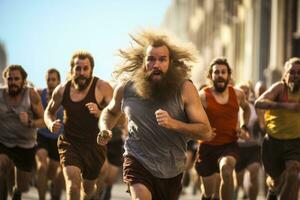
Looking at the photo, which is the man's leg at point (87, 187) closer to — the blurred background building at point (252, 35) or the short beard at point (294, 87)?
the blurred background building at point (252, 35)

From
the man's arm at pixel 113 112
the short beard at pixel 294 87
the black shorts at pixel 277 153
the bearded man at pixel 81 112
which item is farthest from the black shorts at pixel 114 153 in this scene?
the man's arm at pixel 113 112

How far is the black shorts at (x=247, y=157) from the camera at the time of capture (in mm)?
12938

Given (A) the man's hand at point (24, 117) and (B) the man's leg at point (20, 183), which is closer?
(A) the man's hand at point (24, 117)

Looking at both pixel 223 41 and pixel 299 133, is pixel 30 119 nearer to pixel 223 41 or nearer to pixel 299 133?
pixel 299 133

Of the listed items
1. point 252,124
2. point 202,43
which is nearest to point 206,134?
point 252,124

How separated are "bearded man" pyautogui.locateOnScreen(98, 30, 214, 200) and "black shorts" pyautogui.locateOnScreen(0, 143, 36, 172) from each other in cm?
389

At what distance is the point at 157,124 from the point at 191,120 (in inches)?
10.4

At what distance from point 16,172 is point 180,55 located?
4.48m

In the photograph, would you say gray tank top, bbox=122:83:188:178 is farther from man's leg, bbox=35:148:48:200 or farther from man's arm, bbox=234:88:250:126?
man's leg, bbox=35:148:48:200

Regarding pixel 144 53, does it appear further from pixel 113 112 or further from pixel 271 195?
pixel 271 195

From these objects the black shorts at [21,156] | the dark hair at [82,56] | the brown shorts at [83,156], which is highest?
the dark hair at [82,56]

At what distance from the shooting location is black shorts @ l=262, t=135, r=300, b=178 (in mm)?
10148

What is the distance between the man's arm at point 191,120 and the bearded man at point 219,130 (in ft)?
11.8

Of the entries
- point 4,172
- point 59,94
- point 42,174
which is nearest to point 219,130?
point 59,94
